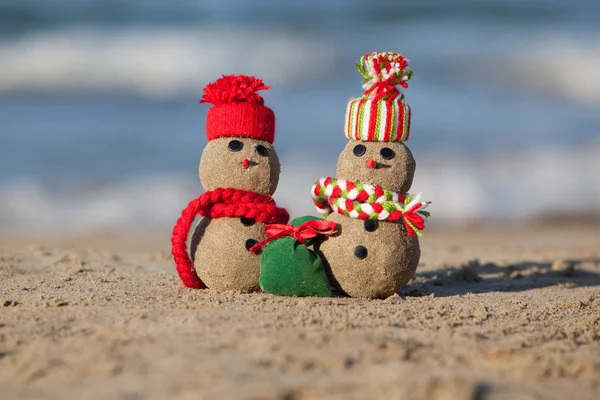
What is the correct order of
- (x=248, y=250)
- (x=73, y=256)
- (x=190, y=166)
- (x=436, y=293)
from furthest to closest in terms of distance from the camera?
1. (x=190, y=166)
2. (x=73, y=256)
3. (x=436, y=293)
4. (x=248, y=250)

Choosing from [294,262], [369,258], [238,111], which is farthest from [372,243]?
[238,111]

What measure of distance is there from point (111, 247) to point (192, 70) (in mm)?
12491

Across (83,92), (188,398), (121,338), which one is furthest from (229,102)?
(83,92)

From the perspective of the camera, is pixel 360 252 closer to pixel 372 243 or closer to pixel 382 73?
pixel 372 243

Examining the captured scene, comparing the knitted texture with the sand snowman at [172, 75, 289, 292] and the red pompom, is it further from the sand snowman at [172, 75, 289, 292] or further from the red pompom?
the red pompom

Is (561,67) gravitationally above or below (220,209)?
above

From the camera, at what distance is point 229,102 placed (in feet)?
15.2

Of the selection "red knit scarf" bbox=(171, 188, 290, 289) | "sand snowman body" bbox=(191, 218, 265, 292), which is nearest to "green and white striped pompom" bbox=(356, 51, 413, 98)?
"red knit scarf" bbox=(171, 188, 290, 289)

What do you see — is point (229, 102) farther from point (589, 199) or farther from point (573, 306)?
point (589, 199)

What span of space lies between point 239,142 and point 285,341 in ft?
6.02

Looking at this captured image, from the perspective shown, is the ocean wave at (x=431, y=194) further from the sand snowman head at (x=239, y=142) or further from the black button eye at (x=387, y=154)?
the black button eye at (x=387, y=154)

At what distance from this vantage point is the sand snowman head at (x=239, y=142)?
4.55 m

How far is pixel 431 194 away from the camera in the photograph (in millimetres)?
13156

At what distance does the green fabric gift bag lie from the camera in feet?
14.2
